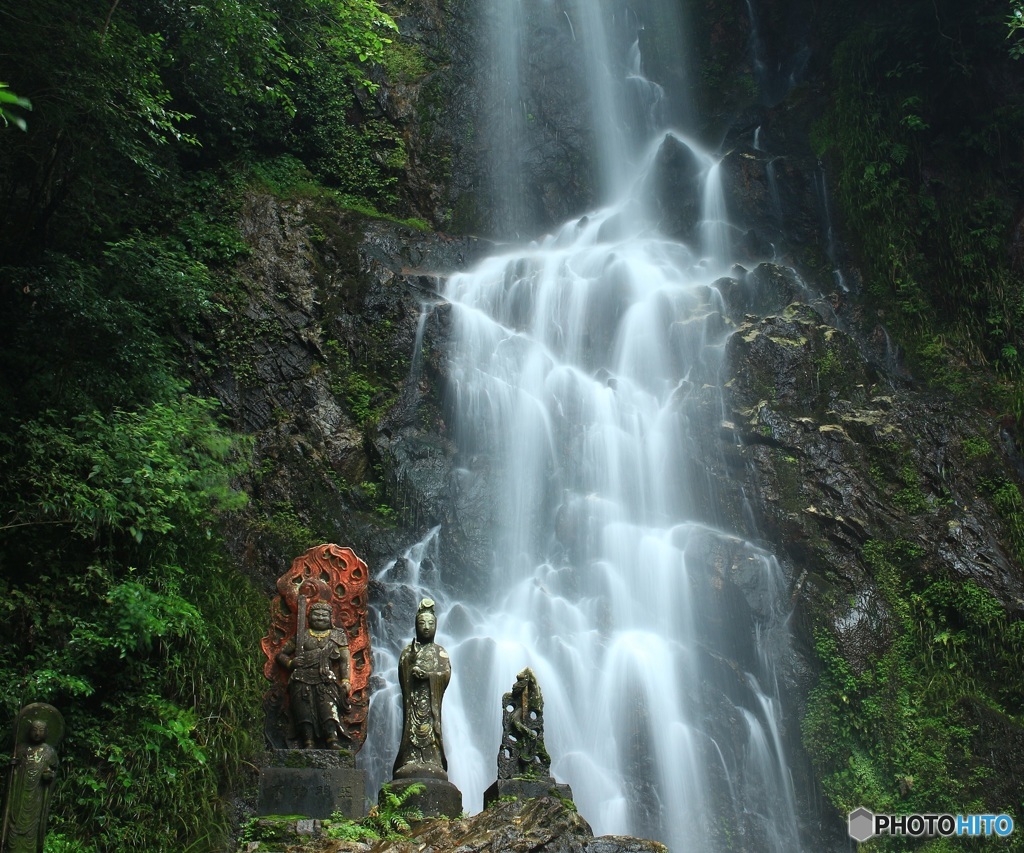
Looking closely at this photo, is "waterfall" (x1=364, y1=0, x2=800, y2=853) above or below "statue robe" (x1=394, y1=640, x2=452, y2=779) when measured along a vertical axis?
above

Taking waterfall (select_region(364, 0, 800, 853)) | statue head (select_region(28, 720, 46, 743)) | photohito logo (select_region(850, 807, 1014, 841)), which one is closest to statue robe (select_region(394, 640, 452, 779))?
waterfall (select_region(364, 0, 800, 853))

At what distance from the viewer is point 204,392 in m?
14.6

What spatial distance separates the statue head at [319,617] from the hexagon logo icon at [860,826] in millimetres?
7759

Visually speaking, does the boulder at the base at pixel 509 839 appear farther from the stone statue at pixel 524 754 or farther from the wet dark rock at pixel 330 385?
the wet dark rock at pixel 330 385

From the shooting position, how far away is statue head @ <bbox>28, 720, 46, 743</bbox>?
6625 mm

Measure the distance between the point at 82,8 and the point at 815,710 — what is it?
13.7 meters

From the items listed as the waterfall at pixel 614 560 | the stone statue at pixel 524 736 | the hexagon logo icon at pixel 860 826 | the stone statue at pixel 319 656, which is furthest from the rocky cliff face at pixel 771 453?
the stone statue at pixel 524 736

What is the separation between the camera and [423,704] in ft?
28.2

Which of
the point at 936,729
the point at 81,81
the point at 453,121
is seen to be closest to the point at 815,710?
the point at 936,729

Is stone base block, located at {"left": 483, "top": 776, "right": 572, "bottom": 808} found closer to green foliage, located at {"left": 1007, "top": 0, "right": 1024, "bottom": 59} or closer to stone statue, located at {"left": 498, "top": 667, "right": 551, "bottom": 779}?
stone statue, located at {"left": 498, "top": 667, "right": 551, "bottom": 779}

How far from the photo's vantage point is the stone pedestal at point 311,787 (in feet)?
25.5

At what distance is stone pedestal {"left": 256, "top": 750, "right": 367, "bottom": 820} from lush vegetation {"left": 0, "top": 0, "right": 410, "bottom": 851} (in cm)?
113

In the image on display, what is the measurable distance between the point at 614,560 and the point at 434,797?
23.0 ft

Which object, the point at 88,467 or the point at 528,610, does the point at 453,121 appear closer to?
the point at 528,610
